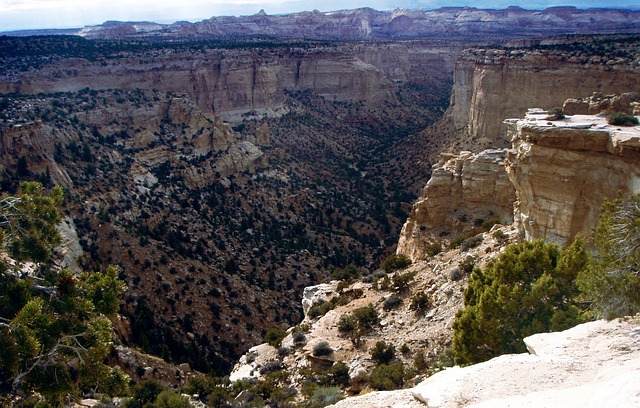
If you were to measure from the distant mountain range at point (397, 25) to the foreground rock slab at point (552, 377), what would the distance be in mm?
120453

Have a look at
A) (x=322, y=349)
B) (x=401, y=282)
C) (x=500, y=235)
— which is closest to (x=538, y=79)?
(x=500, y=235)

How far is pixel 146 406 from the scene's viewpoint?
15.2 m

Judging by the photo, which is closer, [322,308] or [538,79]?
[322,308]

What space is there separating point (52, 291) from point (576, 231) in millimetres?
14685

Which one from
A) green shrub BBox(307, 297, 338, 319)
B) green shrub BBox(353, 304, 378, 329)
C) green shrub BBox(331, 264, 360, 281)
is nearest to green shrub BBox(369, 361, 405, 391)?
green shrub BBox(353, 304, 378, 329)

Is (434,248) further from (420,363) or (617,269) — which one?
(617,269)

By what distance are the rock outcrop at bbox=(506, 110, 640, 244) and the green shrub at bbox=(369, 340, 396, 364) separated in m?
6.12

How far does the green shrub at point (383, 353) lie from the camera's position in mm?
16109

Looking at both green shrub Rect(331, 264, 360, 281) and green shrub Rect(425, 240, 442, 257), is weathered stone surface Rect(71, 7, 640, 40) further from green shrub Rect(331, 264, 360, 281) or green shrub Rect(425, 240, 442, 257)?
green shrub Rect(425, 240, 442, 257)

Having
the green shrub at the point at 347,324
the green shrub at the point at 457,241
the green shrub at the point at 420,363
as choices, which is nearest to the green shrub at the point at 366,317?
the green shrub at the point at 347,324

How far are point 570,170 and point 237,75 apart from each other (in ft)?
172

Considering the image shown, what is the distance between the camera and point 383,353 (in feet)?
53.3

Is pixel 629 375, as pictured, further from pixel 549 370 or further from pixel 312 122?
pixel 312 122

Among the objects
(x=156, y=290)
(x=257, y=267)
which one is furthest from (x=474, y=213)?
(x=156, y=290)
